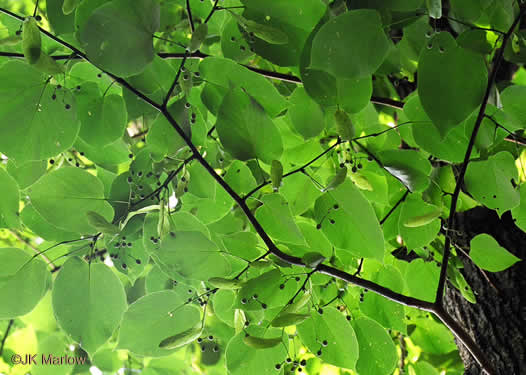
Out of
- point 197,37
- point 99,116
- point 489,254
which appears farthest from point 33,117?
point 489,254

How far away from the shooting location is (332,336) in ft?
2.36

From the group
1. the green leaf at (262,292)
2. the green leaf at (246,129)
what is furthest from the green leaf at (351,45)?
the green leaf at (262,292)

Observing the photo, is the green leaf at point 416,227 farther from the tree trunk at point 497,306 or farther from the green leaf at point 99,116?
the green leaf at point 99,116

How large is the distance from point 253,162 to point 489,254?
0.45 meters

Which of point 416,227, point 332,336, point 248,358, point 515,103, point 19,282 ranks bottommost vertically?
point 19,282

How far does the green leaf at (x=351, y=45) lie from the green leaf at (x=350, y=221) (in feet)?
0.54

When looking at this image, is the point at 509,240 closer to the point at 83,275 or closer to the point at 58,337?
the point at 83,275

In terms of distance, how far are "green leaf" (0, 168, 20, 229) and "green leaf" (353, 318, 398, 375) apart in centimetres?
63

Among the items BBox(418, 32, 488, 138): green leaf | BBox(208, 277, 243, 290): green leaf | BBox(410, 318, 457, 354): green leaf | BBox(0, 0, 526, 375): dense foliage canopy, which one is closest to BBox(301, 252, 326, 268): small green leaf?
BBox(0, 0, 526, 375): dense foliage canopy

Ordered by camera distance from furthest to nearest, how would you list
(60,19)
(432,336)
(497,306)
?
(432,336) < (497,306) < (60,19)

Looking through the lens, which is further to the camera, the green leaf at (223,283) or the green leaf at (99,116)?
the green leaf at (99,116)

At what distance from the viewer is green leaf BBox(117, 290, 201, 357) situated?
2.39 feet

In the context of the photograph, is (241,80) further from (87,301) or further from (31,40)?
(87,301)

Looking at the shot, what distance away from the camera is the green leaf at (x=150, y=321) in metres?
0.73
